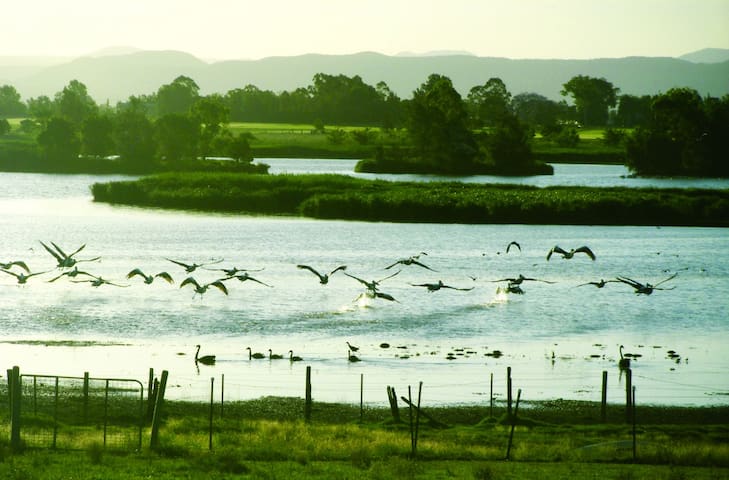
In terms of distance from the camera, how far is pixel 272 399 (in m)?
36.2

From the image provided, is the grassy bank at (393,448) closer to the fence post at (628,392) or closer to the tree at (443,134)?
the fence post at (628,392)

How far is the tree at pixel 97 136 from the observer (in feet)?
578

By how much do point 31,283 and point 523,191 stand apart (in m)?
55.9

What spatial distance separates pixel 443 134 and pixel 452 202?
2656 inches

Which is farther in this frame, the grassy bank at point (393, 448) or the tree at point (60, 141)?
the tree at point (60, 141)

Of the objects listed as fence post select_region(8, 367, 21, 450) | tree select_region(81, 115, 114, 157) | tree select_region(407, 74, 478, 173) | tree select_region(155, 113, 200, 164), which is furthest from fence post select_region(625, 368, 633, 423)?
tree select_region(81, 115, 114, 157)

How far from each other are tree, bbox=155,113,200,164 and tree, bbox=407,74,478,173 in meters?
Answer: 33.8

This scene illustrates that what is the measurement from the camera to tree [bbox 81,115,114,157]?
17625cm

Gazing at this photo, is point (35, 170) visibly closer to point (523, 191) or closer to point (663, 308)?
point (523, 191)

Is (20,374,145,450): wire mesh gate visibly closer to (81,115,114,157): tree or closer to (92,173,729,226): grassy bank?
(92,173,729,226): grassy bank

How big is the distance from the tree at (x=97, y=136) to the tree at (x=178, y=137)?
21028 millimetres

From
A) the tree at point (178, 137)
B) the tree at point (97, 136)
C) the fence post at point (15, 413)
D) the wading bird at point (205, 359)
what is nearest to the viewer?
the fence post at point (15, 413)

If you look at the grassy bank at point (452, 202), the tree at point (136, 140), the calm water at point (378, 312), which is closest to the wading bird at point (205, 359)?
the calm water at point (378, 312)

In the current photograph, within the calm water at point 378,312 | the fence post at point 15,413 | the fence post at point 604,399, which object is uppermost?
the fence post at point 15,413
